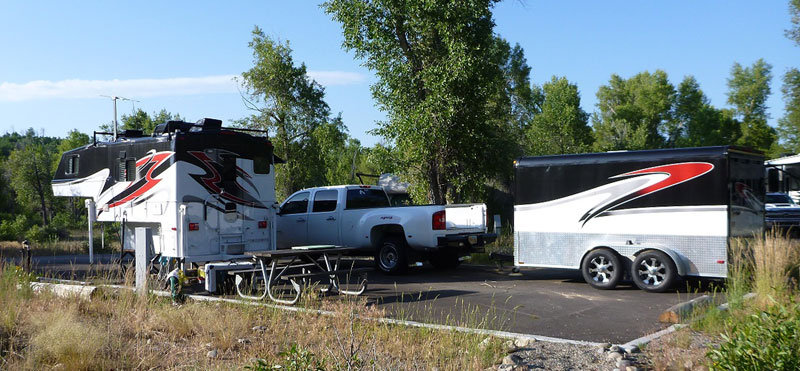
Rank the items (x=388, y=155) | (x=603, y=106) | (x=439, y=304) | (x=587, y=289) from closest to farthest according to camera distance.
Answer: (x=439, y=304) → (x=587, y=289) → (x=388, y=155) → (x=603, y=106)

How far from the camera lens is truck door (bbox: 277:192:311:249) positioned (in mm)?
15836

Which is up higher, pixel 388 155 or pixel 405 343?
pixel 388 155

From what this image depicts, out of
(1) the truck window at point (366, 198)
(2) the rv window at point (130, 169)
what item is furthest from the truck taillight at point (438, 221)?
(2) the rv window at point (130, 169)

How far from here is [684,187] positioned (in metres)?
11.4

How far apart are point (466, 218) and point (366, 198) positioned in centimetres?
271

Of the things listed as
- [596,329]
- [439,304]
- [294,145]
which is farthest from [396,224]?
[294,145]

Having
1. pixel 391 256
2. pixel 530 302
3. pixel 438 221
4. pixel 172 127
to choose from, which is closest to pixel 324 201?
pixel 391 256

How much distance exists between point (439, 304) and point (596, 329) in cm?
269

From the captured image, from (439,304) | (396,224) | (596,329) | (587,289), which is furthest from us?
(396,224)

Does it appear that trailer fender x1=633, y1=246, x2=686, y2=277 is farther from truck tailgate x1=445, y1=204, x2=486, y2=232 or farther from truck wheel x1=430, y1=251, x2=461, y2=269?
truck wheel x1=430, y1=251, x2=461, y2=269

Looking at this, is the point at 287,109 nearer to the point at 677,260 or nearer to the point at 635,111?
the point at 677,260

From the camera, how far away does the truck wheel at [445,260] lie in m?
15.2

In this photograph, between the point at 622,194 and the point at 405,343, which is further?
the point at 622,194

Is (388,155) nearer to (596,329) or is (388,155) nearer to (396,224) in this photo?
(396,224)
